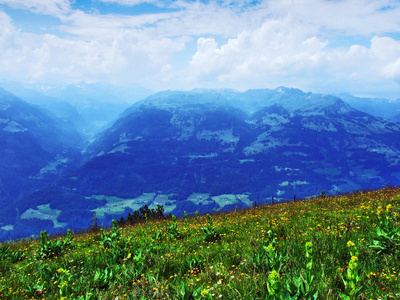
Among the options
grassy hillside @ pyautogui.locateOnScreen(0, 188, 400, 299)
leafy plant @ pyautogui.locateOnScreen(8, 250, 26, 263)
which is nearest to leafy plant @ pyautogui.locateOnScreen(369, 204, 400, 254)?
grassy hillside @ pyautogui.locateOnScreen(0, 188, 400, 299)

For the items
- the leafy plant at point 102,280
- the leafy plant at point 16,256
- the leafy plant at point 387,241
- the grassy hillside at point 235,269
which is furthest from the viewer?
the leafy plant at point 16,256

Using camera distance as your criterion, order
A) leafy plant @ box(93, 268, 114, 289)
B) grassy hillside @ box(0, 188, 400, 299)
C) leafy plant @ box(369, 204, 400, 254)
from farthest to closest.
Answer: leafy plant @ box(93, 268, 114, 289) → leafy plant @ box(369, 204, 400, 254) → grassy hillside @ box(0, 188, 400, 299)

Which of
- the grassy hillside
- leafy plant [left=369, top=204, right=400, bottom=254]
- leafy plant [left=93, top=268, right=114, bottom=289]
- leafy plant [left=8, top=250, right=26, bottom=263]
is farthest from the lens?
leafy plant [left=8, top=250, right=26, bottom=263]

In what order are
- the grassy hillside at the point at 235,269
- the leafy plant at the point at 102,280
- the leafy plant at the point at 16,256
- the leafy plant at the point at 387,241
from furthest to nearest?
the leafy plant at the point at 16,256 < the leafy plant at the point at 102,280 < the leafy plant at the point at 387,241 < the grassy hillside at the point at 235,269

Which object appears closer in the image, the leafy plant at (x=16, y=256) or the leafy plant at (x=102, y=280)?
the leafy plant at (x=102, y=280)

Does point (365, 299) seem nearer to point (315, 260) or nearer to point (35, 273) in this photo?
point (315, 260)

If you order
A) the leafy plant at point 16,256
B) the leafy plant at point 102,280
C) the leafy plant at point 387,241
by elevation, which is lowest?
the leafy plant at point 16,256

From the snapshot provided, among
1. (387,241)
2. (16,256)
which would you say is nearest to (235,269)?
(387,241)

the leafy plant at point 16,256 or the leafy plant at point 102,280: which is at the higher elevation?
the leafy plant at point 102,280

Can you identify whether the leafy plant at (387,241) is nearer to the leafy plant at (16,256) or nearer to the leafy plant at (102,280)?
the leafy plant at (102,280)

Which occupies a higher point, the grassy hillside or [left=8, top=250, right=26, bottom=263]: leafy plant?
the grassy hillside

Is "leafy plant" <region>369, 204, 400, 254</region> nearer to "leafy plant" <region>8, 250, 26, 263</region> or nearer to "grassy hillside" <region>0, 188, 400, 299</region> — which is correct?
"grassy hillside" <region>0, 188, 400, 299</region>

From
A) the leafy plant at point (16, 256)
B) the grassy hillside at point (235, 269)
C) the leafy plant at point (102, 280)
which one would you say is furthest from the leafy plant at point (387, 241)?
the leafy plant at point (16, 256)

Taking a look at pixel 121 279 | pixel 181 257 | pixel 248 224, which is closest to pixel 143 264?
pixel 121 279
